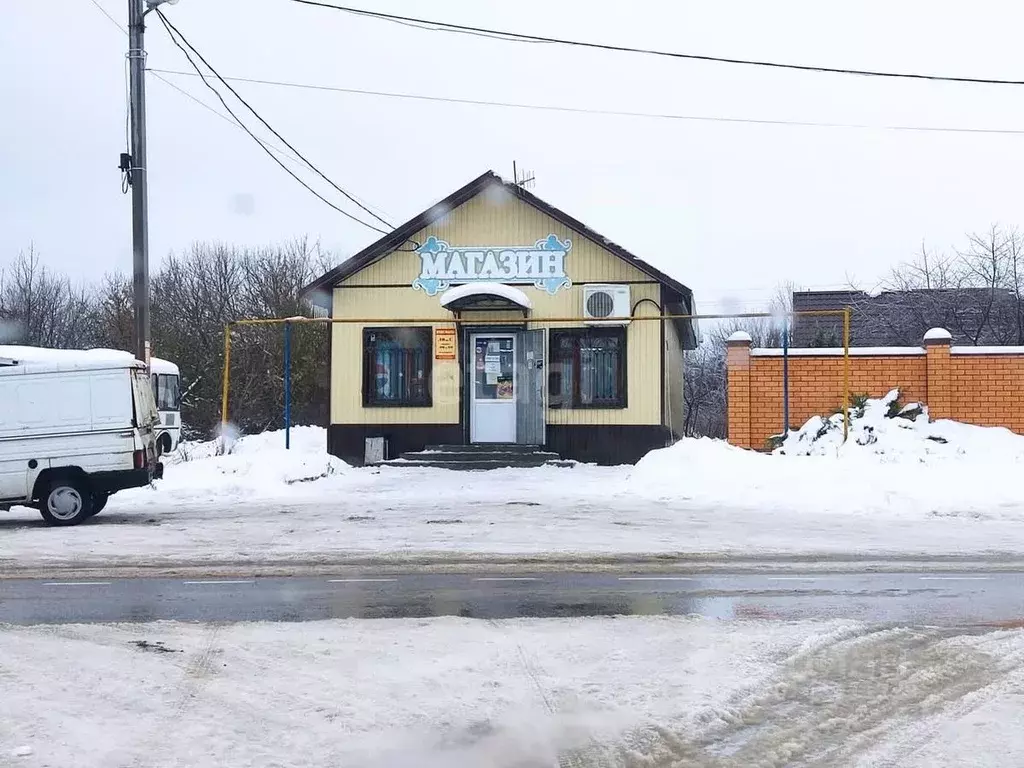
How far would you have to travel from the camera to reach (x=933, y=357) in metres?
20.3

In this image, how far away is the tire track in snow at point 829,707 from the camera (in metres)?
4.96

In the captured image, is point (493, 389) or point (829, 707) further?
point (493, 389)

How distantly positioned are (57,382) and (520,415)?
10.0 m

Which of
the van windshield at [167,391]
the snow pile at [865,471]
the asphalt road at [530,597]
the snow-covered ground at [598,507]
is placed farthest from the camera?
the van windshield at [167,391]

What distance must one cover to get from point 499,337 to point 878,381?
7470mm

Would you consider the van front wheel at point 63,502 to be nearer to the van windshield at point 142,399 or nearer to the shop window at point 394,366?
the van windshield at point 142,399

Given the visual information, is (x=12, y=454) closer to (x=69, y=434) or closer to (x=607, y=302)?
(x=69, y=434)

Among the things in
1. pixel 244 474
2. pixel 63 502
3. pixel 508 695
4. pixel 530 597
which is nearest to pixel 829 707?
pixel 508 695

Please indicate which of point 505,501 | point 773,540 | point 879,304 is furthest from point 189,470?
point 879,304

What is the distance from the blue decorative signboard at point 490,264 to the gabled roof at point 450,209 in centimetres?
45

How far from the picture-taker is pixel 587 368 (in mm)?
22469

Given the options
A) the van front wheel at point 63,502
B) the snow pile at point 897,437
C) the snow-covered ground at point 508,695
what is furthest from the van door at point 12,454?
the snow pile at point 897,437

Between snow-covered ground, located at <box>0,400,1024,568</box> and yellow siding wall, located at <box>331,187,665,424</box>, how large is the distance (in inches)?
76.0

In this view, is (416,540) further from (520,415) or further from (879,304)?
(879,304)
